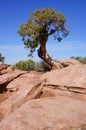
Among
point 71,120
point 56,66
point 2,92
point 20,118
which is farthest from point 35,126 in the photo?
point 56,66

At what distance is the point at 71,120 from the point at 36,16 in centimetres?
2816

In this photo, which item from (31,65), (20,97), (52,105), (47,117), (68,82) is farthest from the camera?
(31,65)

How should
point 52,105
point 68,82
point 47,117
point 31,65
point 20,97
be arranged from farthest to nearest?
1. point 31,65
2. point 68,82
3. point 20,97
4. point 52,105
5. point 47,117

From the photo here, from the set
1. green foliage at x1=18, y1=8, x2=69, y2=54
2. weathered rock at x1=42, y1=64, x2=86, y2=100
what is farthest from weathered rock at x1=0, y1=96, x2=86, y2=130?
green foliage at x1=18, y1=8, x2=69, y2=54

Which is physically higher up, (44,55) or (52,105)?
(44,55)

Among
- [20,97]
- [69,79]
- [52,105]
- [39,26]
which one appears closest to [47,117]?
[52,105]

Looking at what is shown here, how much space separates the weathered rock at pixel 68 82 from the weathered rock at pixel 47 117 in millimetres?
5168

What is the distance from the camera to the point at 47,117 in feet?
34.6

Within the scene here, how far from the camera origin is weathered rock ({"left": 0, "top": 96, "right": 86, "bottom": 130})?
9.98m

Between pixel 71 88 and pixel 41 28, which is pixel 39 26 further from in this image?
pixel 71 88

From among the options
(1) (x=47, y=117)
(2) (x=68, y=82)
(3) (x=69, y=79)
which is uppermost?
(3) (x=69, y=79)

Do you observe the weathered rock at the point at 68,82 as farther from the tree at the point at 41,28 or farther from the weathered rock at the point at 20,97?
the tree at the point at 41,28

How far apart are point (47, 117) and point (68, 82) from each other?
7.71 meters

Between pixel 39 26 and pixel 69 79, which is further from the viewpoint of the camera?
pixel 39 26
